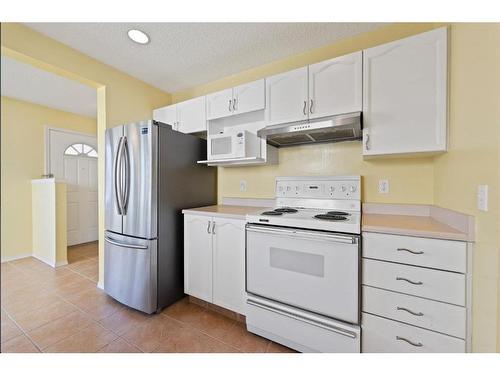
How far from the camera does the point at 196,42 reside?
1.85m

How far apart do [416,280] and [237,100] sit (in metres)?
1.93

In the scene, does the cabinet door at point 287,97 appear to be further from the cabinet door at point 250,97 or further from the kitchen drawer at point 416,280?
the kitchen drawer at point 416,280

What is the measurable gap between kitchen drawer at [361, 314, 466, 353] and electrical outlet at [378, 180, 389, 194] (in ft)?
3.14

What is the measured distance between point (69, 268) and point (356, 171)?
12.2ft

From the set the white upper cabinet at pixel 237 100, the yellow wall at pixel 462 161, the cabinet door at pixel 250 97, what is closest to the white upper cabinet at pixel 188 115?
the white upper cabinet at pixel 237 100

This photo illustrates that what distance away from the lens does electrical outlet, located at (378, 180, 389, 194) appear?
1675 mm

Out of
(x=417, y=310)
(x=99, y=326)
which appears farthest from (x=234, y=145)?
(x=99, y=326)

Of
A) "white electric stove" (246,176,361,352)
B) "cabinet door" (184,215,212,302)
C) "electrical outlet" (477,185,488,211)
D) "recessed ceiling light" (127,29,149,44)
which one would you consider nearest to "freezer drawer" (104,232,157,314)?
"cabinet door" (184,215,212,302)

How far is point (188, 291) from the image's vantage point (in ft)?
6.28

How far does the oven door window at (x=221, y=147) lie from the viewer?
197 centimetres

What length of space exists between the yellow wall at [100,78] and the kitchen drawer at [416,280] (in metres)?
2.56

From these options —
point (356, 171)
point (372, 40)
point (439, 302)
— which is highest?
point (372, 40)
